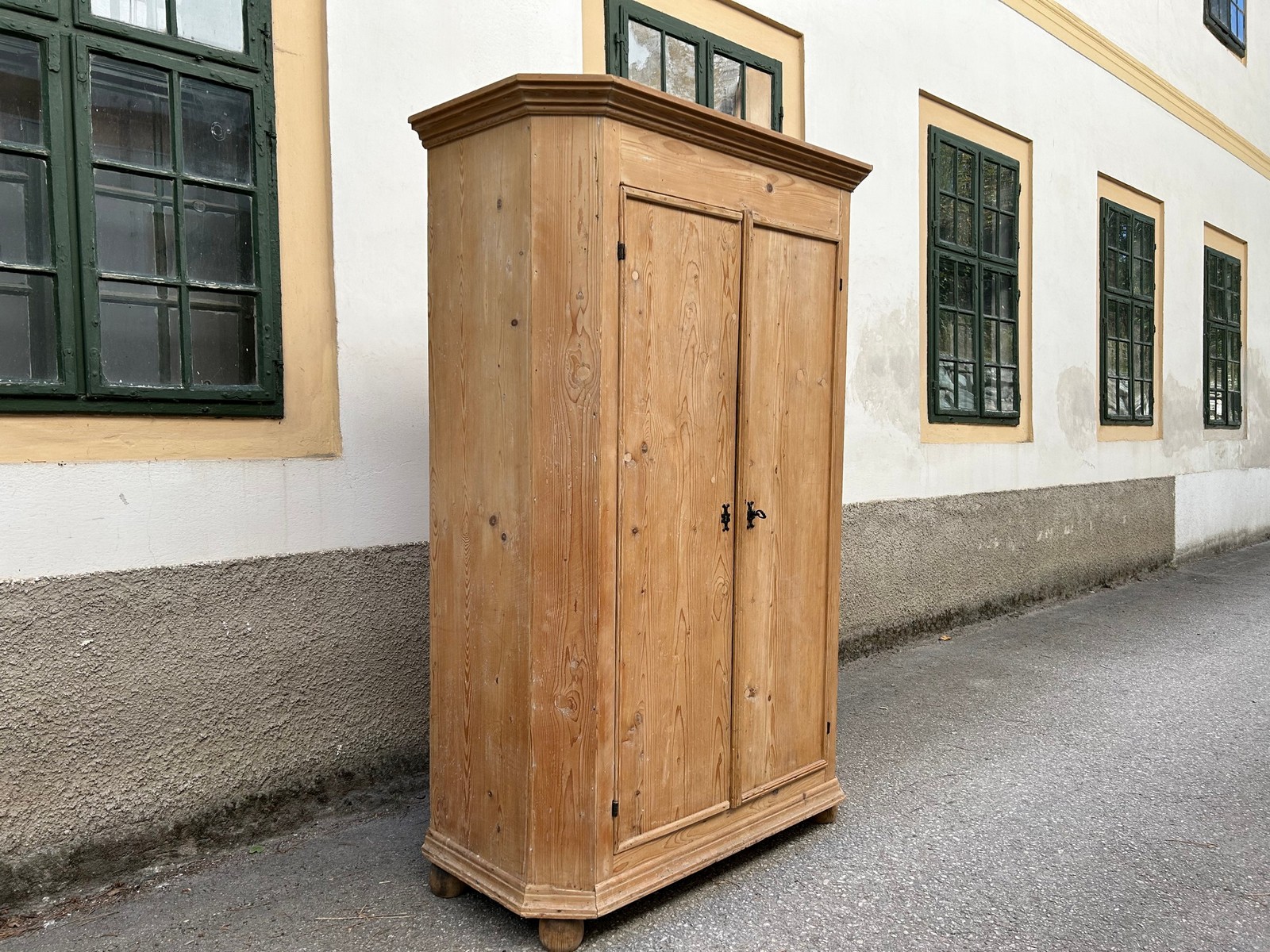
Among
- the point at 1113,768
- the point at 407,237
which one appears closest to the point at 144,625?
the point at 407,237

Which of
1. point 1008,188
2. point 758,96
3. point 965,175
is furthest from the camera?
point 1008,188

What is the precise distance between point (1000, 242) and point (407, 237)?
5.20m

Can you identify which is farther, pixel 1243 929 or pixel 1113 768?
pixel 1113 768

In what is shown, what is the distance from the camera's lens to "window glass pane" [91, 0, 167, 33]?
3324 millimetres

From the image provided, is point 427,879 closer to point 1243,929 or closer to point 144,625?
point 144,625

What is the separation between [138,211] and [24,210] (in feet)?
1.14

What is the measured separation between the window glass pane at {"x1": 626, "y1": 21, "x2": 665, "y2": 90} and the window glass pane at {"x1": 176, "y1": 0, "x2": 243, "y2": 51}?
1989mm

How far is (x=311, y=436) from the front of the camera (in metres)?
3.83

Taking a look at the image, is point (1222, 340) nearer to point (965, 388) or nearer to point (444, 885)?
point (965, 388)

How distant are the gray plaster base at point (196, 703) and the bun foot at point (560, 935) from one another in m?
1.33

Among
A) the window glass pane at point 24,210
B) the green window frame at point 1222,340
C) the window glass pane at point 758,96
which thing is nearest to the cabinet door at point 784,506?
the window glass pane at point 24,210

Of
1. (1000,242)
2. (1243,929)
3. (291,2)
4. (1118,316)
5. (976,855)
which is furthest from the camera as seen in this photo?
(1118,316)

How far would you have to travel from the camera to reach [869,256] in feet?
20.8

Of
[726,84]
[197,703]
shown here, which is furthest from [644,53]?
[197,703]
